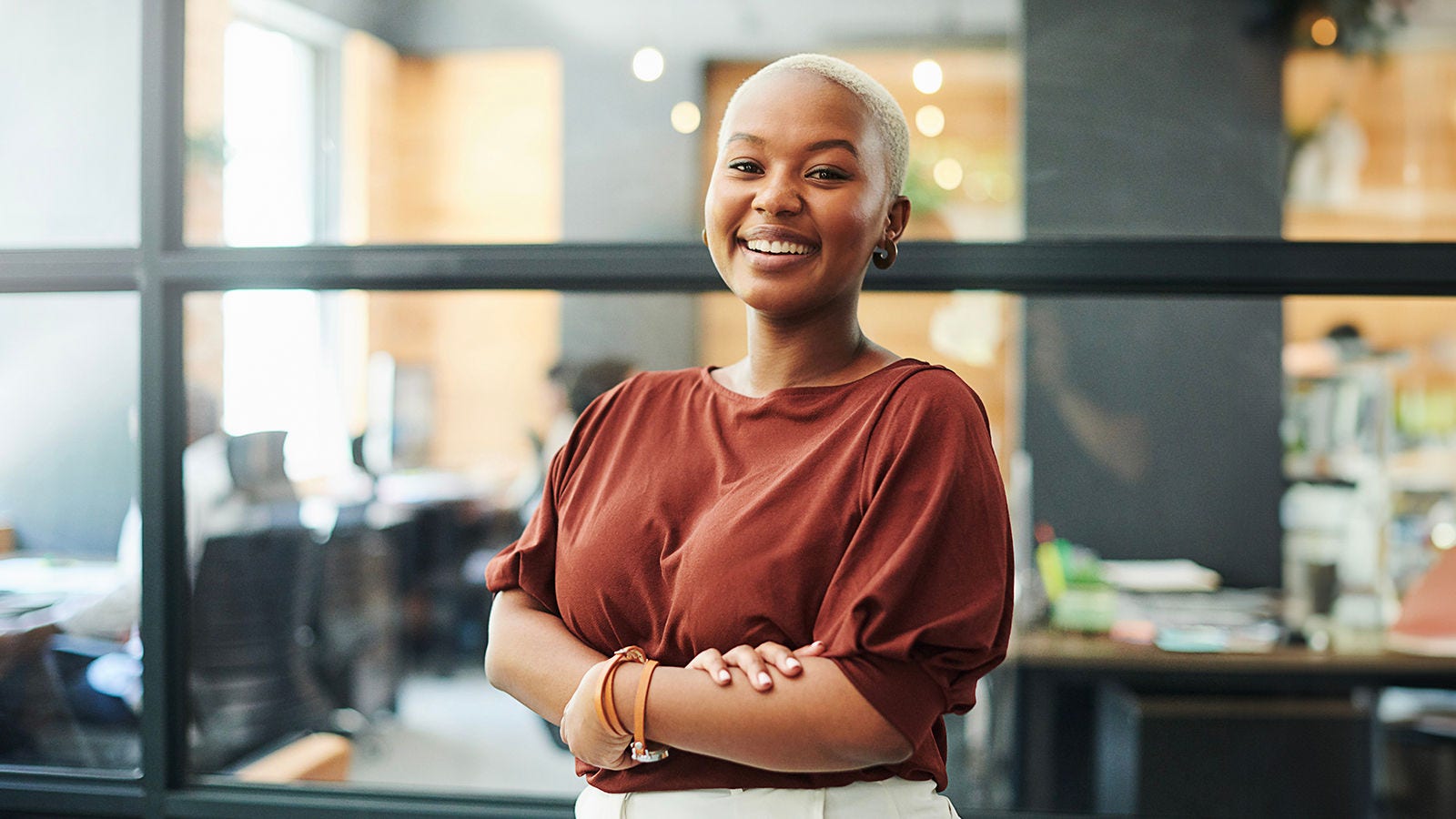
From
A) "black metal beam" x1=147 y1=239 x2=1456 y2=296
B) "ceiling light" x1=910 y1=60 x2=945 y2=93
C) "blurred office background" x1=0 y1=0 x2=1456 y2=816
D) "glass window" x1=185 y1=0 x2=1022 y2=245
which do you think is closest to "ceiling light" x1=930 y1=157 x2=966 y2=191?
"blurred office background" x1=0 y1=0 x2=1456 y2=816

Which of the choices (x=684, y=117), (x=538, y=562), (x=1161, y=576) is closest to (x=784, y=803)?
(x=538, y=562)

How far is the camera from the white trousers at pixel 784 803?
102cm

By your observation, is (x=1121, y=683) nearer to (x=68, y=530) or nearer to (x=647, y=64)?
(x=647, y=64)

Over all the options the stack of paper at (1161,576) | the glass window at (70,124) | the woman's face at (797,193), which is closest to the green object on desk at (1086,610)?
the stack of paper at (1161,576)

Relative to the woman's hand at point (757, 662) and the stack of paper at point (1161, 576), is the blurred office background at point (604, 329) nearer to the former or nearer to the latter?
the stack of paper at point (1161, 576)

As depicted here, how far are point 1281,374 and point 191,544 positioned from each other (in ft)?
7.22

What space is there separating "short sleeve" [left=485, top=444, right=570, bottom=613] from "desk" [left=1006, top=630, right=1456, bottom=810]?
1943 mm

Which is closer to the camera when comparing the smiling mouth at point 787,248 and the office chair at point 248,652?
the smiling mouth at point 787,248

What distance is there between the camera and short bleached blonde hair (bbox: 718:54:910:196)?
1.05m

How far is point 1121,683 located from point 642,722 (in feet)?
7.70

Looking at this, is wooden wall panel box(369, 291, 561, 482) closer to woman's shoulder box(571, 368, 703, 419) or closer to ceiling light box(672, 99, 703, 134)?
ceiling light box(672, 99, 703, 134)

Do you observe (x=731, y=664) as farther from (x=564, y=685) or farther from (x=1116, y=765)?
(x=1116, y=765)

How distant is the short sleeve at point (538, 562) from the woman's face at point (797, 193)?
296 millimetres

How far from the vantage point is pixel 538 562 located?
1.18 metres
